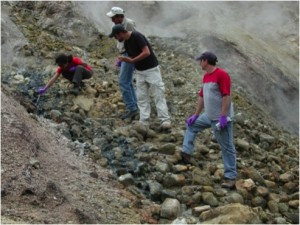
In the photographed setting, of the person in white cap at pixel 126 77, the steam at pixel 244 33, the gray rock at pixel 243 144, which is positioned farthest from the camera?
the steam at pixel 244 33

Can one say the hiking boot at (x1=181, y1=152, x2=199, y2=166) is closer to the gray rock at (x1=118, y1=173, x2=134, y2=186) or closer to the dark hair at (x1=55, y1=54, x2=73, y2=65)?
the gray rock at (x1=118, y1=173, x2=134, y2=186)

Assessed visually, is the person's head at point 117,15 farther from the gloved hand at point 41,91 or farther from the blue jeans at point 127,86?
the gloved hand at point 41,91

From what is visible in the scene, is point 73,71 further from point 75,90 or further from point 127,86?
point 127,86

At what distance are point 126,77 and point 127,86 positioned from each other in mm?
141

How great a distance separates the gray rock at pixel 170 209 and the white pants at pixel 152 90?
209 cm

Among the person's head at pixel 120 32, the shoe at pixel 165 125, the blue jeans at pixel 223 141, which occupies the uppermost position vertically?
the person's head at pixel 120 32

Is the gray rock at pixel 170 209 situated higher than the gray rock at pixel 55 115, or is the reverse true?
the gray rock at pixel 170 209

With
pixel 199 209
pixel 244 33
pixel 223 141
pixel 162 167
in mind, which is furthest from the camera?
pixel 244 33

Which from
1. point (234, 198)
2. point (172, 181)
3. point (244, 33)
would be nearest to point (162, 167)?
point (172, 181)

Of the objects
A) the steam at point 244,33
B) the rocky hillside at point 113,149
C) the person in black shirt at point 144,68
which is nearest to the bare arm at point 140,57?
the person in black shirt at point 144,68

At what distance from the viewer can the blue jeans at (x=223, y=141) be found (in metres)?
5.63

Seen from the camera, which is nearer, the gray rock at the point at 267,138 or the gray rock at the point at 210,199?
the gray rock at the point at 210,199

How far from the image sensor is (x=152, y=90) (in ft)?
23.2

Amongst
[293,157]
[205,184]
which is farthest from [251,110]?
[205,184]
